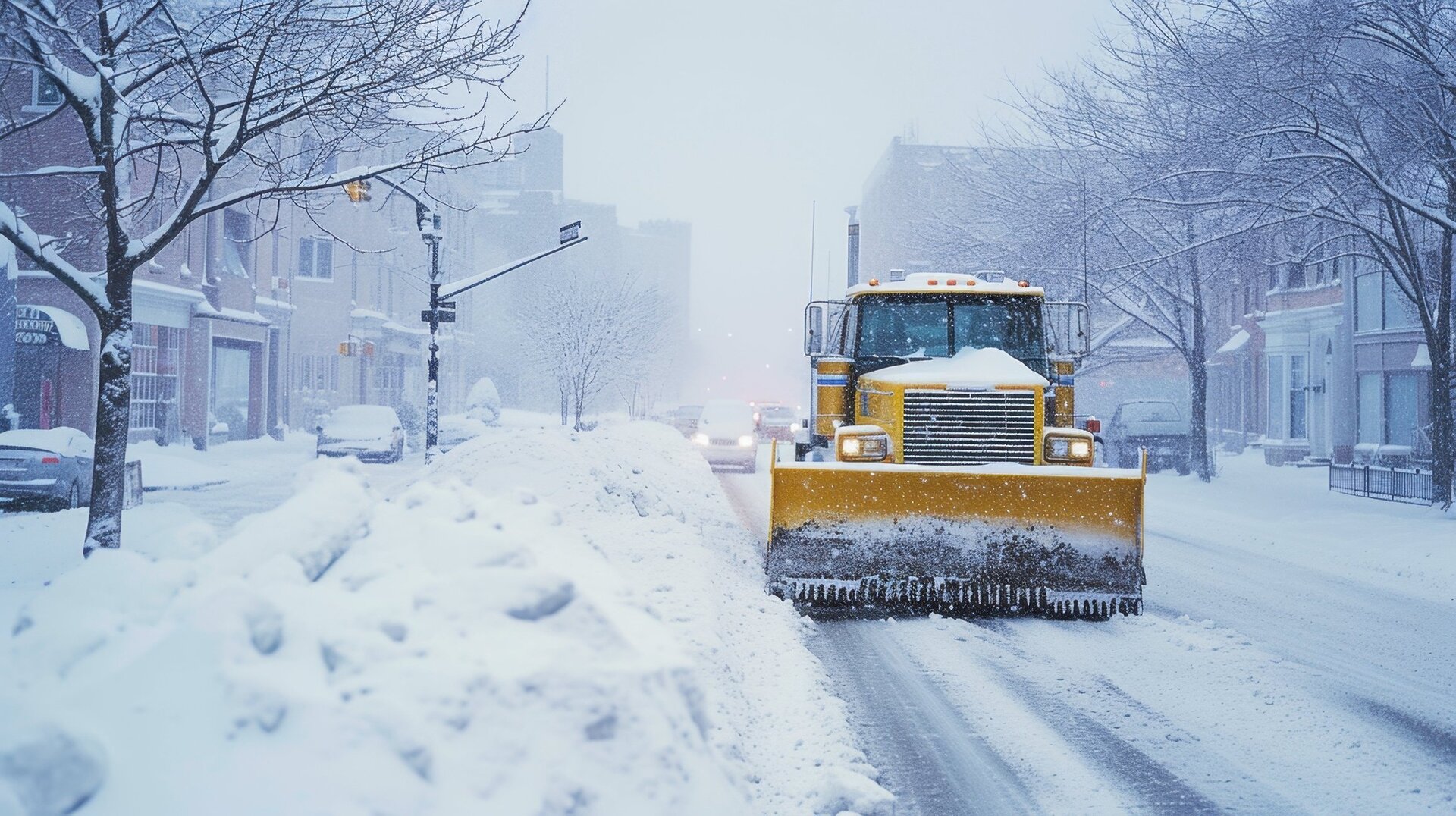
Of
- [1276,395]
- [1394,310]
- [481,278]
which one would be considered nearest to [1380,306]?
[1394,310]

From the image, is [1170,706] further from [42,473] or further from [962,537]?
[42,473]

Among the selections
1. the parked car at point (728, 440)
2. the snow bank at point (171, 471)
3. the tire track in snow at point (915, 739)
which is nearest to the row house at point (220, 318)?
the snow bank at point (171, 471)

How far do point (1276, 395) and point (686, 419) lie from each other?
19.4 m

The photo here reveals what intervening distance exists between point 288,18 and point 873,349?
5867 mm

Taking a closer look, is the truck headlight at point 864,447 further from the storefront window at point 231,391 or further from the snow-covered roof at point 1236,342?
the snow-covered roof at point 1236,342

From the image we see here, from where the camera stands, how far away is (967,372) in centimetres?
888

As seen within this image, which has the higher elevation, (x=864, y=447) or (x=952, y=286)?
(x=952, y=286)

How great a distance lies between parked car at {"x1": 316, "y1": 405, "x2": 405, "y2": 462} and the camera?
26.5 m

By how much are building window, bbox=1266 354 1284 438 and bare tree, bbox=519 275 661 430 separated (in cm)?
2181

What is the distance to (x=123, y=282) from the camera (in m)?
8.31

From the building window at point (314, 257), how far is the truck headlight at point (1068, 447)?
38591 millimetres

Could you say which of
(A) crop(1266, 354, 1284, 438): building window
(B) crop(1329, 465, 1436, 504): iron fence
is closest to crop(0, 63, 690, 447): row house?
(B) crop(1329, 465, 1436, 504): iron fence

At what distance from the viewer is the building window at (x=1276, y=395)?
31.8 meters

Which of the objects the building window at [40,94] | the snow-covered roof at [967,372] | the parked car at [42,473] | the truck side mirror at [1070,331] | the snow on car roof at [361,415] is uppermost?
the building window at [40,94]
